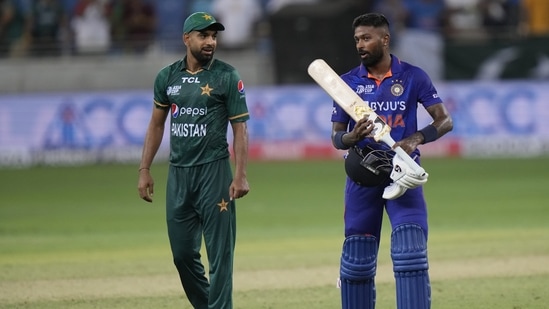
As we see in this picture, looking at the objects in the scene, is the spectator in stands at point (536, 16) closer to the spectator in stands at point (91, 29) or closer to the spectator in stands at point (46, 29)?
the spectator in stands at point (91, 29)

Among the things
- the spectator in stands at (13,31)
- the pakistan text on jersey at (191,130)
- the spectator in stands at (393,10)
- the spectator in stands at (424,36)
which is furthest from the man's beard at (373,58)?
the spectator in stands at (13,31)

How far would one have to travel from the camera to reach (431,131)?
290 inches

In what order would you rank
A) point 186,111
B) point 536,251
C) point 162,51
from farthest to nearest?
point 162,51 → point 536,251 → point 186,111

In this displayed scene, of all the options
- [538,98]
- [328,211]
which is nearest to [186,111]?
[328,211]

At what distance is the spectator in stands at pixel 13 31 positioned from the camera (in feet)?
82.3

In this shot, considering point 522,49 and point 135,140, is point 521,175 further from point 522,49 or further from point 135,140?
point 135,140

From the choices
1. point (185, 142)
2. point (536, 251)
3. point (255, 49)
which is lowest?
point (536, 251)

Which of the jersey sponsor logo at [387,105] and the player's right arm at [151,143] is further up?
the jersey sponsor logo at [387,105]

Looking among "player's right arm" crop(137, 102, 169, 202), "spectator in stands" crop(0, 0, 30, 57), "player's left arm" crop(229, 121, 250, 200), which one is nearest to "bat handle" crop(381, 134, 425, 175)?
"player's left arm" crop(229, 121, 250, 200)

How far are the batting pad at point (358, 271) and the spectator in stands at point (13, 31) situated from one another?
61.5 ft

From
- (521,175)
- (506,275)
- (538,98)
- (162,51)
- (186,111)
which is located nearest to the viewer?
(186,111)

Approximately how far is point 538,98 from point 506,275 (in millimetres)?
12549

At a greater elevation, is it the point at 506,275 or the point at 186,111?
the point at 186,111

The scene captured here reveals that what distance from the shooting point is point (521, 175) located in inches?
810
